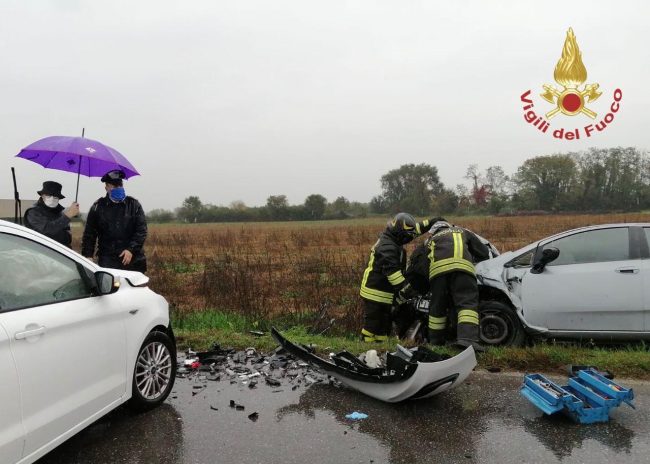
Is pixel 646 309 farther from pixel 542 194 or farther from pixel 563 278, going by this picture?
pixel 542 194

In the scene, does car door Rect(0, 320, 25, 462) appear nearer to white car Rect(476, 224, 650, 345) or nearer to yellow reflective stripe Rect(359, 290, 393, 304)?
yellow reflective stripe Rect(359, 290, 393, 304)

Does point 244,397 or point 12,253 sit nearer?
point 12,253

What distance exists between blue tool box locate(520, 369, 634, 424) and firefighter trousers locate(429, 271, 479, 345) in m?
1.38

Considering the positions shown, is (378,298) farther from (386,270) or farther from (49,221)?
(49,221)

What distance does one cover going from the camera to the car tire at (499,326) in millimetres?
5688

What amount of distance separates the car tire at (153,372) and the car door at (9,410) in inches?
44.8

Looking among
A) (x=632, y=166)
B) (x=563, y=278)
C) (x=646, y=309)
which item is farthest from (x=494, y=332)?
(x=632, y=166)

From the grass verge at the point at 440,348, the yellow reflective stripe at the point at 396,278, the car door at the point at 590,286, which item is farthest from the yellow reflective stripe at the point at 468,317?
the yellow reflective stripe at the point at 396,278

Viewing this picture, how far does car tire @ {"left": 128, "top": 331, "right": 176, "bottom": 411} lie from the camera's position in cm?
376

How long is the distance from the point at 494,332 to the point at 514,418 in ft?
7.10

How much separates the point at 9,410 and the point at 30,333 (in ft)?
1.26

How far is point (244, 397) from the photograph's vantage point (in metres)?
4.21

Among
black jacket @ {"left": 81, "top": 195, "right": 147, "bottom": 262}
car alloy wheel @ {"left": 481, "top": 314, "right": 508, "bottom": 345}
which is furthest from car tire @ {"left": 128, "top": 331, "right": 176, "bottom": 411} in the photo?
car alloy wheel @ {"left": 481, "top": 314, "right": 508, "bottom": 345}

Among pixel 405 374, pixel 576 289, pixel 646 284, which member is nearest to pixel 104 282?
pixel 405 374
